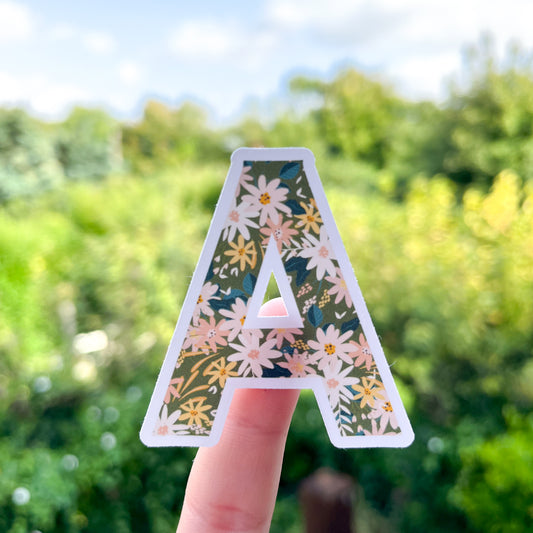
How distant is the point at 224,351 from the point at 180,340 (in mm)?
97

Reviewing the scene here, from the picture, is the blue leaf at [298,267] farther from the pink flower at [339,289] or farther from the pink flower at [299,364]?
the pink flower at [299,364]

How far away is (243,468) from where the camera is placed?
1.15 meters

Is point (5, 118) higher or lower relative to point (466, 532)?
higher

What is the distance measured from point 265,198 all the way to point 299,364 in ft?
1.17

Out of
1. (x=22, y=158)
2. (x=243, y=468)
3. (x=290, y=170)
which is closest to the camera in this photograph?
(x=290, y=170)

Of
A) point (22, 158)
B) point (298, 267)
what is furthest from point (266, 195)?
point (22, 158)

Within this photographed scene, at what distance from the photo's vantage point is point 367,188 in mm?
12758

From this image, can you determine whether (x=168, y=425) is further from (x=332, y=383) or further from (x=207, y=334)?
(x=332, y=383)

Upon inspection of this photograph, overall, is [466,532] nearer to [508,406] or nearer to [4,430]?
[508,406]

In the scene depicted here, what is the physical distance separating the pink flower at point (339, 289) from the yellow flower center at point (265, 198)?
0.20 m

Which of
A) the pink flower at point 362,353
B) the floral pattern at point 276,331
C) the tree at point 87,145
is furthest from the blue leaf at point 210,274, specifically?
the tree at point 87,145

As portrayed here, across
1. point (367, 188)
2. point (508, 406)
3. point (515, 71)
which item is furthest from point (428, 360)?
point (367, 188)

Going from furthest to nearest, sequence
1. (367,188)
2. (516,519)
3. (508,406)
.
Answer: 1. (367,188)
2. (508,406)
3. (516,519)

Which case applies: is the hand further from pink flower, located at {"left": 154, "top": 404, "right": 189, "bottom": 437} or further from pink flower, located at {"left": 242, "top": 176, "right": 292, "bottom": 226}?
pink flower, located at {"left": 242, "top": 176, "right": 292, "bottom": 226}
